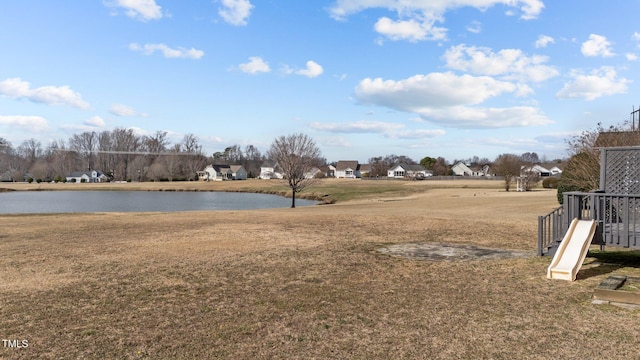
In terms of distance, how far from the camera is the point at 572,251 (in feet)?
30.8

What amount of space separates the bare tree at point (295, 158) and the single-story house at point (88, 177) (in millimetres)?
98837

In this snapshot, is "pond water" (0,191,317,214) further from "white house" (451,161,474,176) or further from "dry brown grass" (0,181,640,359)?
"white house" (451,161,474,176)

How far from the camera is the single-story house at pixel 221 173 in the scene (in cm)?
12400

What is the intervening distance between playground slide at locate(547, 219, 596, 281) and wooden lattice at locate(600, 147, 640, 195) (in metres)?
2.24

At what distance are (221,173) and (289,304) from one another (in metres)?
121

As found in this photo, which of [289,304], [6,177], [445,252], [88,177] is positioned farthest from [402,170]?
→ [289,304]

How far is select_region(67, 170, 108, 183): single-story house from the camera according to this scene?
388ft

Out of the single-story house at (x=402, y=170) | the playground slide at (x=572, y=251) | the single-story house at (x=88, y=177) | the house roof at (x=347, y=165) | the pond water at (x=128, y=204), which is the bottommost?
the pond water at (x=128, y=204)

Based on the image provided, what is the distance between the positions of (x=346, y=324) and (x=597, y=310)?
4.08m

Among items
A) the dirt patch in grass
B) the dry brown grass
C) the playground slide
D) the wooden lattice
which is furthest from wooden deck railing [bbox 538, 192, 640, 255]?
the dirt patch in grass

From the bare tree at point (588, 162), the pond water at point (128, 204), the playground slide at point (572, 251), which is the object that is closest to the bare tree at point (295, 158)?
the pond water at point (128, 204)

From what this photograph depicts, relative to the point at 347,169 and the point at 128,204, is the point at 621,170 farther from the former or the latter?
the point at 347,169

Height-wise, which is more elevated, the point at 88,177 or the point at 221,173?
the point at 221,173

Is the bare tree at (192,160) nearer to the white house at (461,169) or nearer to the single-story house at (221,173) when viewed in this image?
the single-story house at (221,173)
